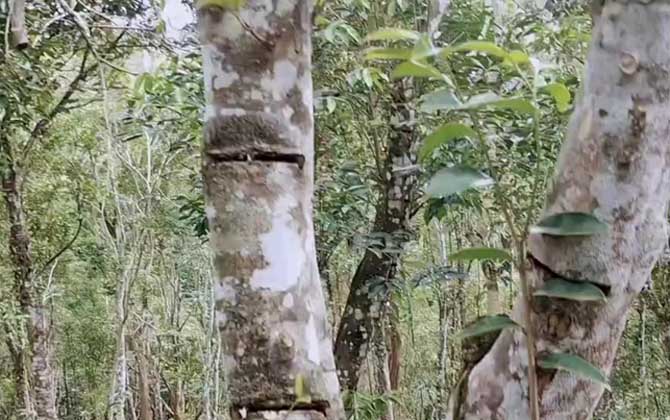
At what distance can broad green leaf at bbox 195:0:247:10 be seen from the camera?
0.53 m

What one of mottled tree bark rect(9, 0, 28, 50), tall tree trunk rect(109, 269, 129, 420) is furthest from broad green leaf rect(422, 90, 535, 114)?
tall tree trunk rect(109, 269, 129, 420)

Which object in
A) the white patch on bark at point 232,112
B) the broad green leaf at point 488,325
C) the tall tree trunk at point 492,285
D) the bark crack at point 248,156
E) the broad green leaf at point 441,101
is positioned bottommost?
the tall tree trunk at point 492,285

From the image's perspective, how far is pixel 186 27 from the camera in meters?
1.84

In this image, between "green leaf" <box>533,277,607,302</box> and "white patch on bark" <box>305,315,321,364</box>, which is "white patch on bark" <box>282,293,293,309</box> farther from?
"green leaf" <box>533,277,607,302</box>

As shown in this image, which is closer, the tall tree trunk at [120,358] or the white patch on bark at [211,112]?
the white patch on bark at [211,112]

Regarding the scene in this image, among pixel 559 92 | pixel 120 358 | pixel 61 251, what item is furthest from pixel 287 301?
pixel 61 251

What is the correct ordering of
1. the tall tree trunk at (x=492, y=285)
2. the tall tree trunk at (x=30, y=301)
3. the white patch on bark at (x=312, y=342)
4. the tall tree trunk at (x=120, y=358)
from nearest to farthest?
1. the white patch on bark at (x=312, y=342)
2. the tall tree trunk at (x=492, y=285)
3. the tall tree trunk at (x=120, y=358)
4. the tall tree trunk at (x=30, y=301)

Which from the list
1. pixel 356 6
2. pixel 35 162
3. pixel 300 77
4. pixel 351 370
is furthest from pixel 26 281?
pixel 300 77

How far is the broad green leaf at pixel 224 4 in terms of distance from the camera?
53 cm

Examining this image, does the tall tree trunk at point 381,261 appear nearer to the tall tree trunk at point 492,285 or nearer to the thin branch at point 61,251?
the tall tree trunk at point 492,285

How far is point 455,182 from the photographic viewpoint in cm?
48

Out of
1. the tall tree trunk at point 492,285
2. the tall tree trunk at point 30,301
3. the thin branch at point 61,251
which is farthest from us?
the thin branch at point 61,251

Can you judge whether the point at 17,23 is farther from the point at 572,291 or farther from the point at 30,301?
the point at 30,301

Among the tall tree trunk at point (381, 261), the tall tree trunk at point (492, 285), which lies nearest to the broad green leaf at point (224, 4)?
the tall tree trunk at point (381, 261)
